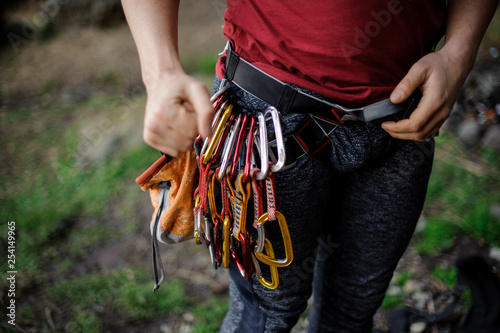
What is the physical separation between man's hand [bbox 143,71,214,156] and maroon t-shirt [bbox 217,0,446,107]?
287mm

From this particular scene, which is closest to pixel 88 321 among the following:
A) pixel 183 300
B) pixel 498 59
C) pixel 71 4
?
pixel 183 300

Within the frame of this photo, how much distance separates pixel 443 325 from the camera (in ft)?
5.88

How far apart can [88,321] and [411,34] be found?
2.02 meters

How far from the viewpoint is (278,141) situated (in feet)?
2.64

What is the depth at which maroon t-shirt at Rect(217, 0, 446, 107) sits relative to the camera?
32.2 inches

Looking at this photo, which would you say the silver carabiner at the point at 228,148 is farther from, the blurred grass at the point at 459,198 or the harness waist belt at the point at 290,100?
the blurred grass at the point at 459,198

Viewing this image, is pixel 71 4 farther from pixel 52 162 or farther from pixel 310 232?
pixel 310 232

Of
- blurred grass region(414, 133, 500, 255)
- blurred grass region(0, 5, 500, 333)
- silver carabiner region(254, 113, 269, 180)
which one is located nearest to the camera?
silver carabiner region(254, 113, 269, 180)

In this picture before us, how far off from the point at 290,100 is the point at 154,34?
1.05 ft

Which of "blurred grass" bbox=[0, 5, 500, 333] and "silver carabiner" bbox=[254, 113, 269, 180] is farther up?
"silver carabiner" bbox=[254, 113, 269, 180]

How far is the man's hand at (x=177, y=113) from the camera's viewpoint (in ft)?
2.06

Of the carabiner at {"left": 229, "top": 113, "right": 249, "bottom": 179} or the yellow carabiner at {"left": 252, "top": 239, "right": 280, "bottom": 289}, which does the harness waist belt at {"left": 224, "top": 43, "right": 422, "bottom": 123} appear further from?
Answer: the yellow carabiner at {"left": 252, "top": 239, "right": 280, "bottom": 289}

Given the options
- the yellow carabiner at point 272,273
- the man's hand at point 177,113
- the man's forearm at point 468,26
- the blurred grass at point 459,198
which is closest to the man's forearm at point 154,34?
the man's hand at point 177,113

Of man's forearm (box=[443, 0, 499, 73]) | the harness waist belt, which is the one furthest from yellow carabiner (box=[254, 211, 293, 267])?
man's forearm (box=[443, 0, 499, 73])
